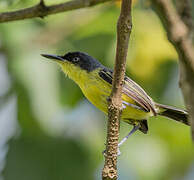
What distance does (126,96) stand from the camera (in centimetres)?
425

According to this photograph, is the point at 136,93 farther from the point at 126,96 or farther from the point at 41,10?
the point at 41,10

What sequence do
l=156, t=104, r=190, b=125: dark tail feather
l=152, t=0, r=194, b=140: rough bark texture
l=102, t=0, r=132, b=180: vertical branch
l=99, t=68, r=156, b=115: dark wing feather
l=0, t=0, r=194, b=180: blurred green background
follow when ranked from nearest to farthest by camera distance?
1. l=152, t=0, r=194, b=140: rough bark texture
2. l=102, t=0, r=132, b=180: vertical branch
3. l=0, t=0, r=194, b=180: blurred green background
4. l=99, t=68, r=156, b=115: dark wing feather
5. l=156, t=104, r=190, b=125: dark tail feather

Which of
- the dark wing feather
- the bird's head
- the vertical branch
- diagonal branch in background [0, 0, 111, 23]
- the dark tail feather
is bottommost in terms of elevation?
the vertical branch

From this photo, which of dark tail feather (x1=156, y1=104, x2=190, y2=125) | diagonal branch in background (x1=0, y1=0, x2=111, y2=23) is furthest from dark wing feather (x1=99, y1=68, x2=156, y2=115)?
diagonal branch in background (x1=0, y1=0, x2=111, y2=23)

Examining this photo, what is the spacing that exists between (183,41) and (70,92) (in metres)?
2.86

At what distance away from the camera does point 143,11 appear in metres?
3.87

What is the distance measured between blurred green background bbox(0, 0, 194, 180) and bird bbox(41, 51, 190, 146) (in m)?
0.12

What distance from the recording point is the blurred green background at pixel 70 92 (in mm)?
3406

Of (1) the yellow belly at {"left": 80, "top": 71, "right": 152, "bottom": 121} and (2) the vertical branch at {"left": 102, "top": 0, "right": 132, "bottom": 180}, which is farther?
(1) the yellow belly at {"left": 80, "top": 71, "right": 152, "bottom": 121}

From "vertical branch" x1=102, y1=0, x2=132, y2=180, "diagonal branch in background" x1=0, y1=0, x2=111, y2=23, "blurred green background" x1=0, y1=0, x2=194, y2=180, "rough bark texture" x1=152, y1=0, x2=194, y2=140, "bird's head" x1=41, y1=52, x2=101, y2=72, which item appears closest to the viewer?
"rough bark texture" x1=152, y1=0, x2=194, y2=140

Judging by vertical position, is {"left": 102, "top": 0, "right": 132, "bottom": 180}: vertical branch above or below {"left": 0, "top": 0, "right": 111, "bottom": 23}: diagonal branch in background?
below

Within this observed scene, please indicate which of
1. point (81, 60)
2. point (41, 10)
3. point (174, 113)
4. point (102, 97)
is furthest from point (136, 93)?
point (41, 10)

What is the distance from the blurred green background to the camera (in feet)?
11.2

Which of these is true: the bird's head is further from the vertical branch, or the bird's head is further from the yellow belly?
the vertical branch
